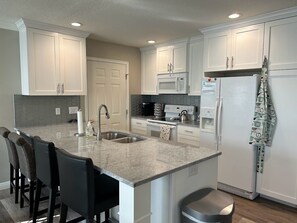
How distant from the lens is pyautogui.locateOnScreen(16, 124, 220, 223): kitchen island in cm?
140

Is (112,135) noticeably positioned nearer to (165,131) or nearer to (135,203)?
(165,131)

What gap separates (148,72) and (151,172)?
3.57 metres

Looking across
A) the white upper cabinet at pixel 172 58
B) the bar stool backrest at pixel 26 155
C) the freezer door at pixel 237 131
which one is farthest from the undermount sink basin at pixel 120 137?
the white upper cabinet at pixel 172 58

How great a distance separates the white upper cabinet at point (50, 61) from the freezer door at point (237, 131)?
2314mm

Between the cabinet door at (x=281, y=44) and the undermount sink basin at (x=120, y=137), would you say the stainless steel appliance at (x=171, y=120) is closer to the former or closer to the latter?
the undermount sink basin at (x=120, y=137)

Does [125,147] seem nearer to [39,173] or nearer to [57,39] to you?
[39,173]

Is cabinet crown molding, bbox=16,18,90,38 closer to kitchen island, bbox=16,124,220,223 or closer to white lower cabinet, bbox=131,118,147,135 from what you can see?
kitchen island, bbox=16,124,220,223

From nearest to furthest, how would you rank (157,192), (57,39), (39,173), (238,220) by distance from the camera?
(157,192), (39,173), (238,220), (57,39)

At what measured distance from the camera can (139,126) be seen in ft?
15.3

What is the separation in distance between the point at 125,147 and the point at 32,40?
2.19 m

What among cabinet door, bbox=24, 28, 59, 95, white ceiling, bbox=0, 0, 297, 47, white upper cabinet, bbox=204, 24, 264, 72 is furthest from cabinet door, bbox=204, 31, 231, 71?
cabinet door, bbox=24, 28, 59, 95

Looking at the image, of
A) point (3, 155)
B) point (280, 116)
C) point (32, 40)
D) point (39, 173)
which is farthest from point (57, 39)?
point (280, 116)

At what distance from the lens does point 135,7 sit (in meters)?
2.53

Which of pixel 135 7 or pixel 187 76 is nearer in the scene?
pixel 135 7
